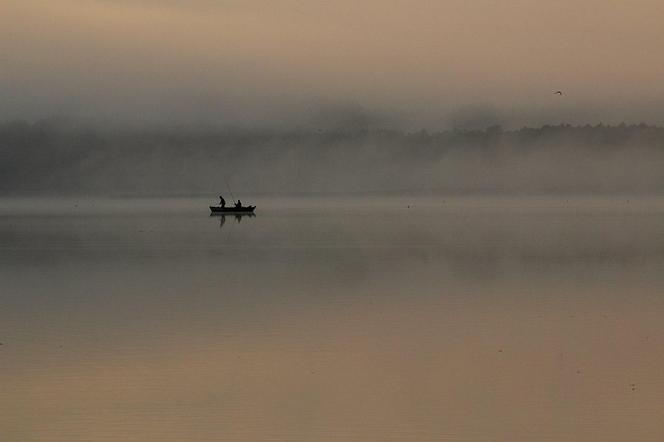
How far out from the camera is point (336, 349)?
52.6ft

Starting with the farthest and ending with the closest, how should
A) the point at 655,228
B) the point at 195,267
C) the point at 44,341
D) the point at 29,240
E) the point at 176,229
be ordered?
the point at 176,229 < the point at 655,228 < the point at 29,240 < the point at 195,267 < the point at 44,341

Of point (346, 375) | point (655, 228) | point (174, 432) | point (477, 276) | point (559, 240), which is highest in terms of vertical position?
point (655, 228)

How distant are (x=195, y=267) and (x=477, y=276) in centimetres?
799

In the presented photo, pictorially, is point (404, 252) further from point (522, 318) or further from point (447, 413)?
point (447, 413)

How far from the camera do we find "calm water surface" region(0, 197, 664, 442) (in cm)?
1182

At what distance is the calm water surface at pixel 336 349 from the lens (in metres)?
11.8

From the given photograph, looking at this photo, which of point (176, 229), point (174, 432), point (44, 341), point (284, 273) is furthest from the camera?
point (176, 229)

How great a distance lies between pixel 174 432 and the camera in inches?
453

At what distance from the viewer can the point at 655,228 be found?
5031cm

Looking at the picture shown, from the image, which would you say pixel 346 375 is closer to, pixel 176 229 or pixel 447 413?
pixel 447 413

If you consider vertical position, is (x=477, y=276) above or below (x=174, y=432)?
above

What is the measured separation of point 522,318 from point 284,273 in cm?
1044

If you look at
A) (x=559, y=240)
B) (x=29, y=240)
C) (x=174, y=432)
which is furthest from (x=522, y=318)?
(x=29, y=240)

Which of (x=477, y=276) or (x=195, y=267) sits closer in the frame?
(x=477, y=276)
